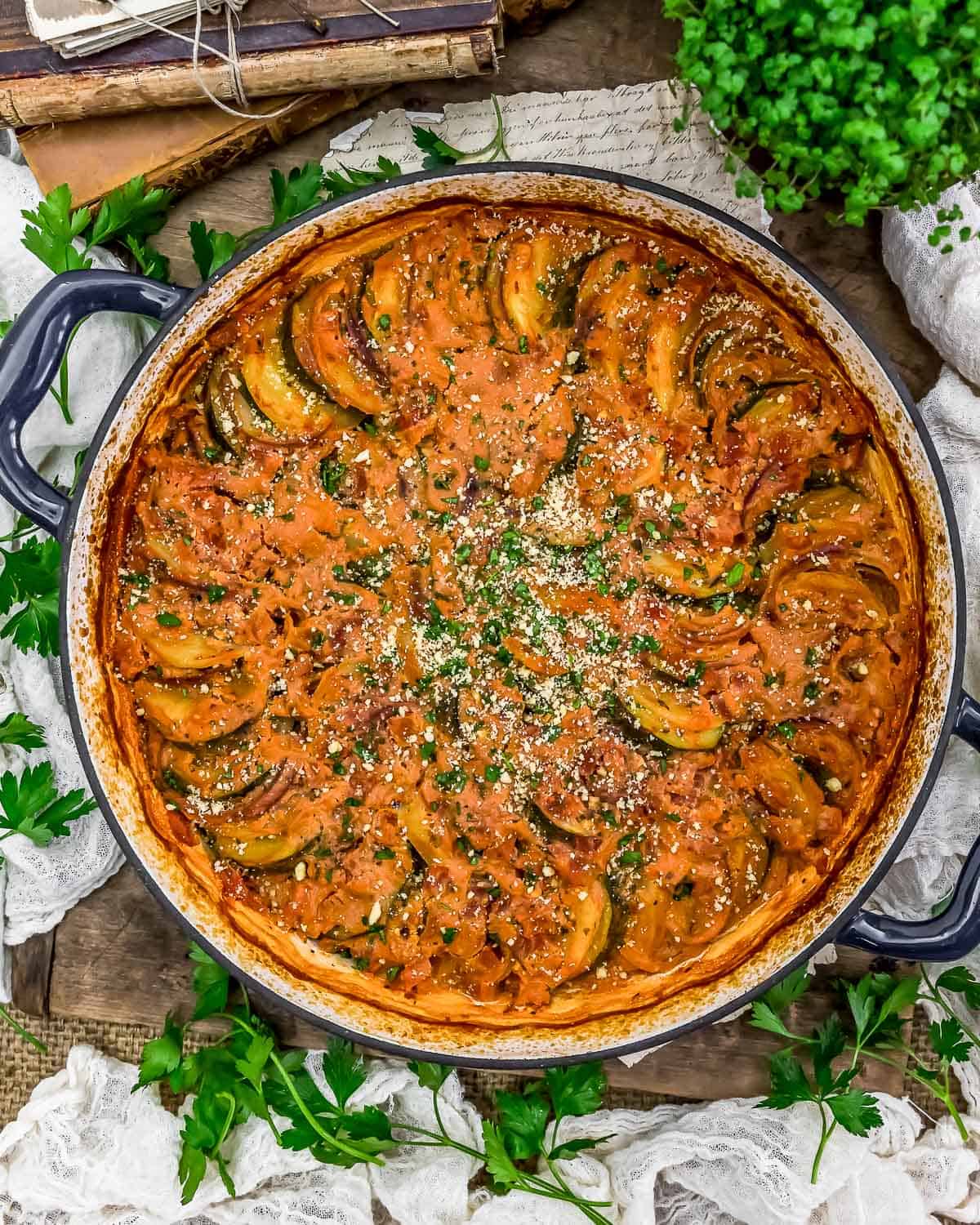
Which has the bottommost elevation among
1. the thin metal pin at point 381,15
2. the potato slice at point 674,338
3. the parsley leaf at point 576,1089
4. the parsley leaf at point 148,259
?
the parsley leaf at point 576,1089

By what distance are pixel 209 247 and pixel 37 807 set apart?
137 centimetres

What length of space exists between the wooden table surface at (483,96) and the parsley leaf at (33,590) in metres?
0.67

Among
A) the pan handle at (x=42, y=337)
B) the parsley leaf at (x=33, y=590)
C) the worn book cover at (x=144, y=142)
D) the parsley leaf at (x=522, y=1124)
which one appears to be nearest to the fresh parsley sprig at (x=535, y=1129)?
the parsley leaf at (x=522, y=1124)

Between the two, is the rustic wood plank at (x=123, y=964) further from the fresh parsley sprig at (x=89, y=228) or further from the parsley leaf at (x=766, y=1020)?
the fresh parsley sprig at (x=89, y=228)

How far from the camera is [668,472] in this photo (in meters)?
2.50

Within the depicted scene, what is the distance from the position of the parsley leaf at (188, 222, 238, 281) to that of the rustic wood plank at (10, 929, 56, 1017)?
1.69 metres

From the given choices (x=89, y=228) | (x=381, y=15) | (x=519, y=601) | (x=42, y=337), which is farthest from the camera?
(x=89, y=228)

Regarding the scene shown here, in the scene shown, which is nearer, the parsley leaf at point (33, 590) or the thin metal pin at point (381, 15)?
the thin metal pin at point (381, 15)

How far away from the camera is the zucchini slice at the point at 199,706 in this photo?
2.60 m

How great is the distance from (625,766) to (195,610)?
1046 mm

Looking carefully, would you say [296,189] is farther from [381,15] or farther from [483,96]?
[483,96]

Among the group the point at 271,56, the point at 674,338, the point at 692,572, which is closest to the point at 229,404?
the point at 271,56

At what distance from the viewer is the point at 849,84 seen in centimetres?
203

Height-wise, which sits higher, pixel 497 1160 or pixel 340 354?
pixel 340 354
